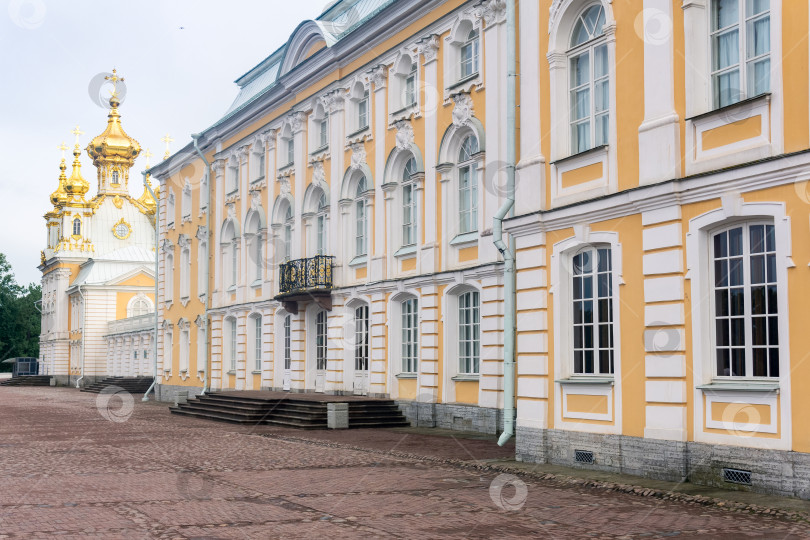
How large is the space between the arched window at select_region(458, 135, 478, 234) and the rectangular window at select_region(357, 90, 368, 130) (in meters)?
4.89

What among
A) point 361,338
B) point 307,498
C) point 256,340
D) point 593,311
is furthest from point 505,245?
point 256,340

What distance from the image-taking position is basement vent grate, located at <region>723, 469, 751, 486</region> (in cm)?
1171

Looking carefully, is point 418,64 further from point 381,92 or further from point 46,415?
point 46,415

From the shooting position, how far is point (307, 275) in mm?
28016

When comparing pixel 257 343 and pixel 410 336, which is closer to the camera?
pixel 410 336

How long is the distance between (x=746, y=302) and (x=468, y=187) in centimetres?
1060

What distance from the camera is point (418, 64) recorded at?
23.7 m

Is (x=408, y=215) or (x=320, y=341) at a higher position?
(x=408, y=215)

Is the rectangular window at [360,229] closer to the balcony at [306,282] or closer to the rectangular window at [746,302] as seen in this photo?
the balcony at [306,282]

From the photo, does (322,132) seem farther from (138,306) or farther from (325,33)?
(138,306)

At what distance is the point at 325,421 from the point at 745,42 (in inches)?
559

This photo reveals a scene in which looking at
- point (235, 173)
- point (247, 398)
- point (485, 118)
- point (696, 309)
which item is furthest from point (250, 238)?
point (696, 309)

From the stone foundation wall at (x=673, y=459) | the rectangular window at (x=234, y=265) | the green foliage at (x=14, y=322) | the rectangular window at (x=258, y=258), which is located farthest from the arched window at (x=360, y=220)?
the green foliage at (x=14, y=322)

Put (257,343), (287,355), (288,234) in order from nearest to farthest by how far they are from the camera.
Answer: (288,234), (287,355), (257,343)
